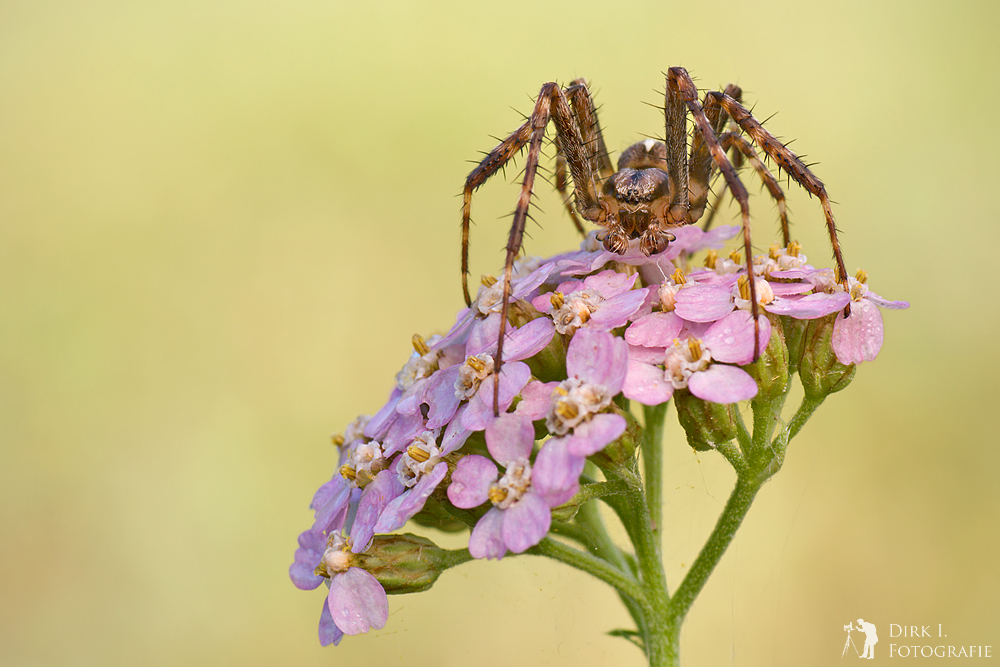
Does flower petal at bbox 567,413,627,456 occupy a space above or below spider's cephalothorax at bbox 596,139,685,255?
below

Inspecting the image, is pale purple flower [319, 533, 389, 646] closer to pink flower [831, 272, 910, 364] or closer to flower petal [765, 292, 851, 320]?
flower petal [765, 292, 851, 320]

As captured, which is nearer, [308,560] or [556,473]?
[556,473]

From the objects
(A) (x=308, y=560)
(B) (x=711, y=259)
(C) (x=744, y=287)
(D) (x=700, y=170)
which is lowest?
(A) (x=308, y=560)

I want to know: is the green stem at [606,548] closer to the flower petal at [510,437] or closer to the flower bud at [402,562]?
the flower bud at [402,562]

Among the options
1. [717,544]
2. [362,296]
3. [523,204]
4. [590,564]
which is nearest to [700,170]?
[523,204]

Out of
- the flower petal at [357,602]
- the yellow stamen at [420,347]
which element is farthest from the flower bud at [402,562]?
the yellow stamen at [420,347]

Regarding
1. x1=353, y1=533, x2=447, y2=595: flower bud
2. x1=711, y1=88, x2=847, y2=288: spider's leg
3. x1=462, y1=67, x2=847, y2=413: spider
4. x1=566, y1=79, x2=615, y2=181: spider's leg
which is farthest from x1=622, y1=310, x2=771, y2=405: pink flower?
x1=566, y1=79, x2=615, y2=181: spider's leg

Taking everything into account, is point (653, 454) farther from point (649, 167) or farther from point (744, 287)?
point (649, 167)

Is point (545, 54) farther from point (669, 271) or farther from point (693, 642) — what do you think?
point (669, 271)
